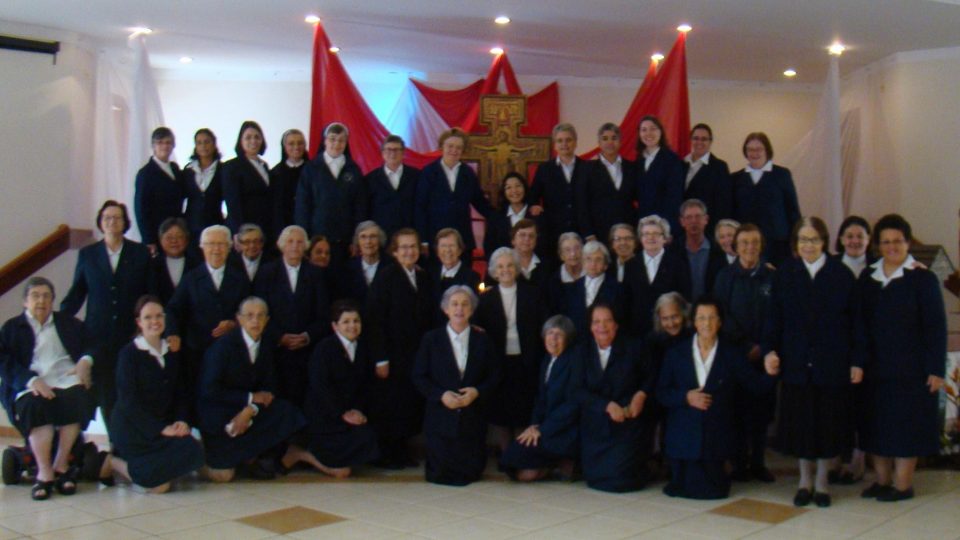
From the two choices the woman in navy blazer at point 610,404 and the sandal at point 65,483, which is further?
the woman in navy blazer at point 610,404

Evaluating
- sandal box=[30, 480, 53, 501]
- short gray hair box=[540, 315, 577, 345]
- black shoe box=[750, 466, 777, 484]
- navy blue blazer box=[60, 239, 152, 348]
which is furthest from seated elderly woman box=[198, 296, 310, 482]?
black shoe box=[750, 466, 777, 484]

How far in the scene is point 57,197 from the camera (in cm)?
782

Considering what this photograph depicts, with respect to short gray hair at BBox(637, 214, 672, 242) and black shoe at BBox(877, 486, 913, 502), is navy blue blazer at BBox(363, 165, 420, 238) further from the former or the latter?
black shoe at BBox(877, 486, 913, 502)

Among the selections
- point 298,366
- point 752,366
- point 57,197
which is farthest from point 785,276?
point 57,197

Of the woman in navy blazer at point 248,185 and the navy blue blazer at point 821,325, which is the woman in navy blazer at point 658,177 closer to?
the navy blue blazer at point 821,325

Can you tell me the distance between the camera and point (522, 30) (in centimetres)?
766

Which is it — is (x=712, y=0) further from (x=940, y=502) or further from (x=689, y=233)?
(x=940, y=502)

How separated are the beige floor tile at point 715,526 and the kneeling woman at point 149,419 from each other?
8.19 ft

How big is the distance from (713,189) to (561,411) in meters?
2.02

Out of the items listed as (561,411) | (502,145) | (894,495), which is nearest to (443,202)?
(502,145)

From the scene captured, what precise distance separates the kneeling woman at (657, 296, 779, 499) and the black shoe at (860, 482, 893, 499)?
27.1 inches

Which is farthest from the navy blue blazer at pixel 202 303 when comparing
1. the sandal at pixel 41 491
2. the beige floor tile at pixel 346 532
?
the beige floor tile at pixel 346 532

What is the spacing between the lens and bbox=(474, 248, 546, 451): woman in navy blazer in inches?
216

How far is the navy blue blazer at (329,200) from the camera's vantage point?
5945mm
